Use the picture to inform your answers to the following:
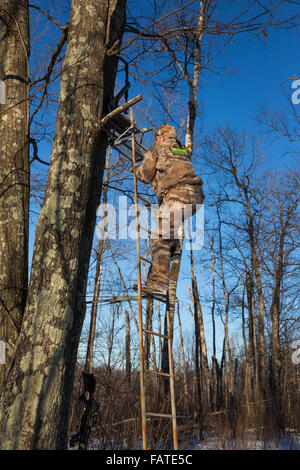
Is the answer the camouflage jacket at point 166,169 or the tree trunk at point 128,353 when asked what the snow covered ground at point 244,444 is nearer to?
the tree trunk at point 128,353

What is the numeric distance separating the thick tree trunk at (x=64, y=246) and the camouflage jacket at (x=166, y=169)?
63 cm

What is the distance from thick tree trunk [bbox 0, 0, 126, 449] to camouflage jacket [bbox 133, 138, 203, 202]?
0.63 metres

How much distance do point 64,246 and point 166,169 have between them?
5.10 ft

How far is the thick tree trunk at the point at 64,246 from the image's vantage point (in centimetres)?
274

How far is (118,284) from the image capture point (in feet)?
46.7

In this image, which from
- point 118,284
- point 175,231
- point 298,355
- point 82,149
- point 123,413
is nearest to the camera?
point 82,149

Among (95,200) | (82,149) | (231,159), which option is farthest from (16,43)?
(231,159)

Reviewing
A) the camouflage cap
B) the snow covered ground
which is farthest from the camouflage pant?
the snow covered ground

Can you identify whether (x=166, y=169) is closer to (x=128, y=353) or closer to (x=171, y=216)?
(x=171, y=216)

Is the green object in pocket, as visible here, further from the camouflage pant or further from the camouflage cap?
the camouflage pant

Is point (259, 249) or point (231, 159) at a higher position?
point (231, 159)

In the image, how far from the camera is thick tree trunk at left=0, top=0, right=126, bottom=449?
8.99ft

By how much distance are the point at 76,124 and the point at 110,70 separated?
873mm

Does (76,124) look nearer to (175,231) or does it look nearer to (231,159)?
(175,231)
